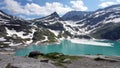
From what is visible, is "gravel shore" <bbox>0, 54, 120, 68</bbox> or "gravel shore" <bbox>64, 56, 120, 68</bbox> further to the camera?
"gravel shore" <bbox>64, 56, 120, 68</bbox>

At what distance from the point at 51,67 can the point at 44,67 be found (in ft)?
6.09

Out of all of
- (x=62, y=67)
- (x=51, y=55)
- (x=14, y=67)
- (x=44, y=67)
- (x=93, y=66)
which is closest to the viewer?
(x=14, y=67)

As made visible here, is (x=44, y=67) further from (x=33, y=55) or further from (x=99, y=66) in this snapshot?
(x=33, y=55)

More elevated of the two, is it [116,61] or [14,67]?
[14,67]

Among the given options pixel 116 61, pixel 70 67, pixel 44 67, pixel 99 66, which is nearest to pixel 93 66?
pixel 99 66

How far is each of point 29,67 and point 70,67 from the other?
1103 cm

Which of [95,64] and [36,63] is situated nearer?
[36,63]

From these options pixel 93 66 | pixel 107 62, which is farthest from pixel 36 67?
pixel 107 62

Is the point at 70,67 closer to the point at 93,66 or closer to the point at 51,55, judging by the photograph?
the point at 93,66

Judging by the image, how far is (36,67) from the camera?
31578mm

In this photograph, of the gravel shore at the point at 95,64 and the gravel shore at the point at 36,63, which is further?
the gravel shore at the point at 95,64

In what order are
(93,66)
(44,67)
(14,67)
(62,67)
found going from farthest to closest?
1. (93,66)
2. (62,67)
3. (44,67)
4. (14,67)

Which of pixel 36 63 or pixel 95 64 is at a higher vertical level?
pixel 36 63

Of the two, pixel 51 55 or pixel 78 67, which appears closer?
pixel 78 67
